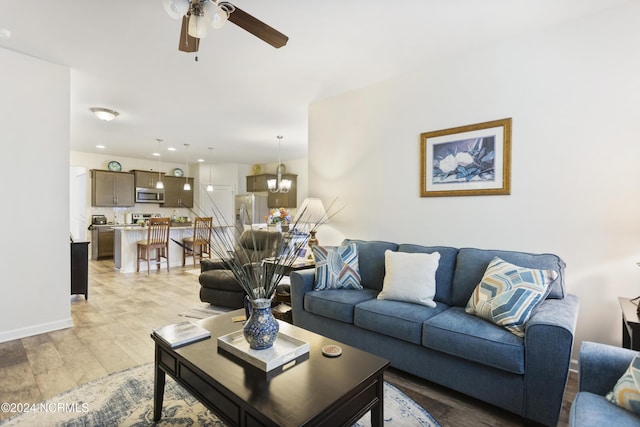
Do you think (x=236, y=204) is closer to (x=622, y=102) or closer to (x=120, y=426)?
(x=120, y=426)

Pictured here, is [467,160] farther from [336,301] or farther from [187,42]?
[187,42]

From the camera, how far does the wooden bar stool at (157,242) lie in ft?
19.0

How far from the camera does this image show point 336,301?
253 centimetres

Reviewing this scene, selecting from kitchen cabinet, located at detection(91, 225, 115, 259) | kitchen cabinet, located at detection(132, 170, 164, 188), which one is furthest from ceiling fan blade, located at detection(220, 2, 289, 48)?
kitchen cabinet, located at detection(132, 170, 164, 188)

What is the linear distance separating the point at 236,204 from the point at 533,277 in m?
7.86

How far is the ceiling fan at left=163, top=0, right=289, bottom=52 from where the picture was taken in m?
1.53

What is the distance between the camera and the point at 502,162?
8.55ft

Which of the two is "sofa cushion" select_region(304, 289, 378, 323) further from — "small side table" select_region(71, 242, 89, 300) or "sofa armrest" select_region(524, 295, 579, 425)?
"small side table" select_region(71, 242, 89, 300)

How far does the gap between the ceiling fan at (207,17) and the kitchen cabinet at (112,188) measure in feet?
22.4

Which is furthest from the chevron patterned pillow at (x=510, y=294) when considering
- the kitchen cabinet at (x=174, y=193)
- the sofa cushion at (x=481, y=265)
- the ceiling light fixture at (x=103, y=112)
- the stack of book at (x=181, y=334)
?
the kitchen cabinet at (x=174, y=193)

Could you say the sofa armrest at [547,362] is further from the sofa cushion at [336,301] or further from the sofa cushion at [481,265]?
the sofa cushion at [336,301]

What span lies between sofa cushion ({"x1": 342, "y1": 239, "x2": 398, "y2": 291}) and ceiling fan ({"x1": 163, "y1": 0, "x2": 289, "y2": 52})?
1.95 metres

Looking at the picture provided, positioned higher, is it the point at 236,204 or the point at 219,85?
the point at 219,85

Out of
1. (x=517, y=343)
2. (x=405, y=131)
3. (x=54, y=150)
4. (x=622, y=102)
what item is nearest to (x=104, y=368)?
(x=54, y=150)
